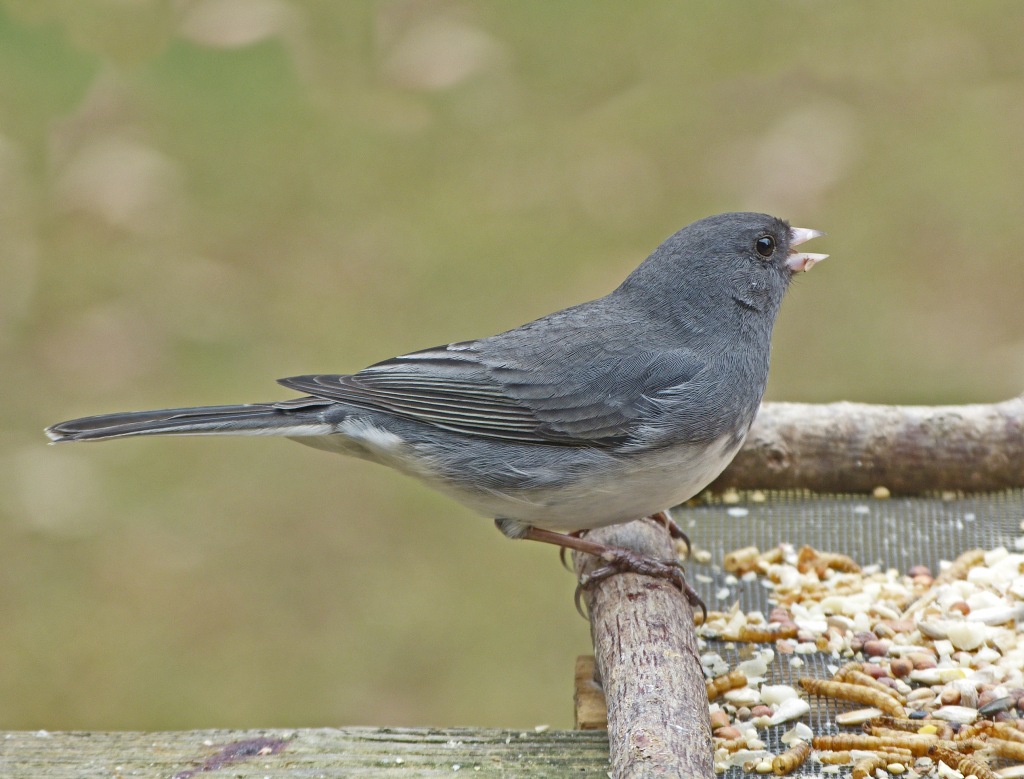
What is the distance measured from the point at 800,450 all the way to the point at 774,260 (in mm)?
749

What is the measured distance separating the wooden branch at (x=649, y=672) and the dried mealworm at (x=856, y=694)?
283 millimetres

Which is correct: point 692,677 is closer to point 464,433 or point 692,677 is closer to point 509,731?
point 509,731

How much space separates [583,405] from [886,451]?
122cm

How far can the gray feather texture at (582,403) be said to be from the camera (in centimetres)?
223

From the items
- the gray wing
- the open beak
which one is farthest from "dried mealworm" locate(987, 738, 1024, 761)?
the open beak

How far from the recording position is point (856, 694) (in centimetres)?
212

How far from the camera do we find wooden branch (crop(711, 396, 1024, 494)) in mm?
3051

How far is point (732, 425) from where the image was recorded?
2.29 m

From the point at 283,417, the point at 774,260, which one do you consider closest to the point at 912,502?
the point at 774,260

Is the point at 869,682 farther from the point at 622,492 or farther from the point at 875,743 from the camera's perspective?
the point at 622,492

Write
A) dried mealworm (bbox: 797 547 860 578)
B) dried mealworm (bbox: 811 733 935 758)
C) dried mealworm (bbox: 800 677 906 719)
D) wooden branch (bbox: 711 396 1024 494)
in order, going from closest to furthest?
1. dried mealworm (bbox: 811 733 935 758)
2. dried mealworm (bbox: 800 677 906 719)
3. dried mealworm (bbox: 797 547 860 578)
4. wooden branch (bbox: 711 396 1024 494)

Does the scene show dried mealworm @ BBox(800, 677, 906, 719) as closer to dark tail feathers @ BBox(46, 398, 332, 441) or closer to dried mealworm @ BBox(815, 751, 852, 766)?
dried mealworm @ BBox(815, 751, 852, 766)

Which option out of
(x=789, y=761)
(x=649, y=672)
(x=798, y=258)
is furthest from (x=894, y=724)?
(x=798, y=258)

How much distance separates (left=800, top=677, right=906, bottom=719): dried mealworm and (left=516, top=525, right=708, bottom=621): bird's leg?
295 millimetres
